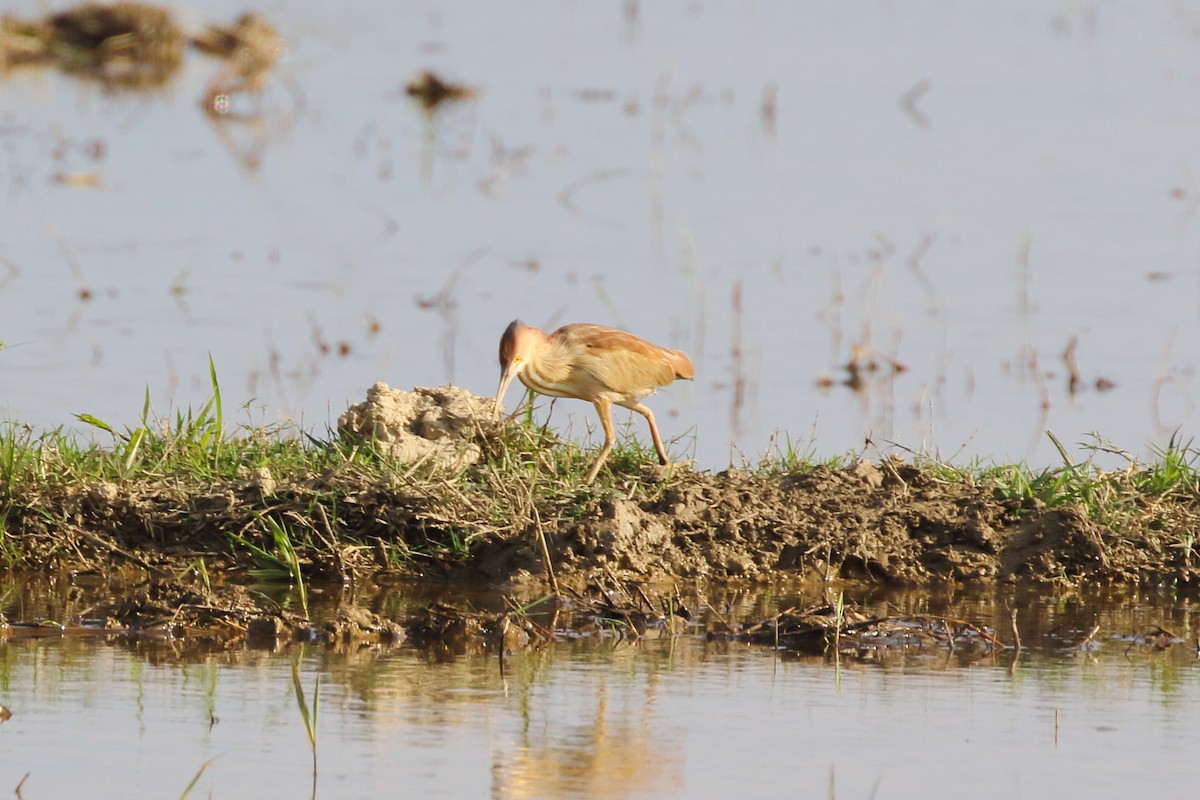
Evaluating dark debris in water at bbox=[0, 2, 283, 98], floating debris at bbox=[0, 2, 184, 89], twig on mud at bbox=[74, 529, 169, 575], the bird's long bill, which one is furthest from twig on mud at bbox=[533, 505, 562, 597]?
floating debris at bbox=[0, 2, 184, 89]

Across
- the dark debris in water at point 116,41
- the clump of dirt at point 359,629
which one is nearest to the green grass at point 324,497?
the clump of dirt at point 359,629

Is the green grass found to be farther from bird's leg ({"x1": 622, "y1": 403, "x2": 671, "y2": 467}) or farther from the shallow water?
the shallow water

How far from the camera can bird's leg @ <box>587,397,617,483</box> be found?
9.25 meters

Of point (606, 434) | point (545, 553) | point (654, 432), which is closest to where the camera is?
point (545, 553)

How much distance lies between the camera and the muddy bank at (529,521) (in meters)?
8.77

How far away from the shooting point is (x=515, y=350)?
30.7 feet

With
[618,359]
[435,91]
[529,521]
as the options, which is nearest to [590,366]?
[618,359]

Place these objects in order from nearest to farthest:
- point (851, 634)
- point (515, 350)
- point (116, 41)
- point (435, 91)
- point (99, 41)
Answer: point (851, 634)
point (515, 350)
point (435, 91)
point (116, 41)
point (99, 41)

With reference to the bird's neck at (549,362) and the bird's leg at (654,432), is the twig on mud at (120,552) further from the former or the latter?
the bird's leg at (654,432)

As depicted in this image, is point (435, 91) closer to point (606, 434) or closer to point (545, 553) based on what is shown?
point (606, 434)

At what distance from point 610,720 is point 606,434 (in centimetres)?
272

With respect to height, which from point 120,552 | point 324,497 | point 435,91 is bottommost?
point 120,552

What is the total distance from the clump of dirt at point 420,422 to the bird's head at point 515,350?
19 centimetres

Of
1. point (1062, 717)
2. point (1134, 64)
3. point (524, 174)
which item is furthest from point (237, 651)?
point (1134, 64)
